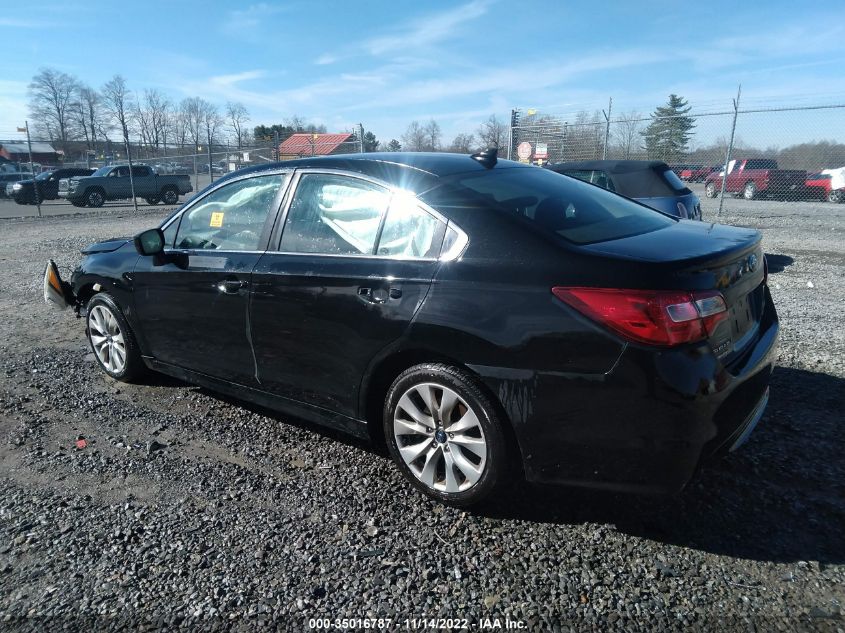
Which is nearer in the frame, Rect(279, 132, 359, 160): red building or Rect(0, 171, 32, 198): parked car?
Rect(279, 132, 359, 160): red building

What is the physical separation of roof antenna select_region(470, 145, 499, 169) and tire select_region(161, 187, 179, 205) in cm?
2448

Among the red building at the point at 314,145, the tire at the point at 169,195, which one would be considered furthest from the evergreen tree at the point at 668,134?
the tire at the point at 169,195

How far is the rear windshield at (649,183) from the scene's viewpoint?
26.1 feet

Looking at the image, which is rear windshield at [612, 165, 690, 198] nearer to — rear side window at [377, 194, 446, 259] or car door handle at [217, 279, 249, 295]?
rear side window at [377, 194, 446, 259]

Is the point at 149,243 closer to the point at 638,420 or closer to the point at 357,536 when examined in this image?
the point at 357,536

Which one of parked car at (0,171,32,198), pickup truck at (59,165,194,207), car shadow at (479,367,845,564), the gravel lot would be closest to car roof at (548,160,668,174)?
A: the gravel lot

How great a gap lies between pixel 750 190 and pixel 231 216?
72.1 feet

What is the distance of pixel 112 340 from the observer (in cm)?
459

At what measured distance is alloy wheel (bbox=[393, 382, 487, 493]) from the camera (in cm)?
273

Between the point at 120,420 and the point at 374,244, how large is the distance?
2.22 metres

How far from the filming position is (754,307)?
2.85m

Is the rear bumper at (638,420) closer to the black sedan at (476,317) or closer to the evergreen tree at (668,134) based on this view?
the black sedan at (476,317)

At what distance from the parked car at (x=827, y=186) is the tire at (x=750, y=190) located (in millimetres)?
1527

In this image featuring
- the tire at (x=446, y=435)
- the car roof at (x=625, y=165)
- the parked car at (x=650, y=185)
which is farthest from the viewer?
the car roof at (x=625, y=165)
